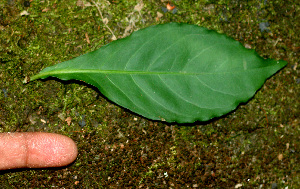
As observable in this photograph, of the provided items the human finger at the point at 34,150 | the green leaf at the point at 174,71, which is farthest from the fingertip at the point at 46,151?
the green leaf at the point at 174,71

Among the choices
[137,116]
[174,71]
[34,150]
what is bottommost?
[34,150]

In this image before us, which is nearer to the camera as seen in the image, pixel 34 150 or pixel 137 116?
pixel 34 150

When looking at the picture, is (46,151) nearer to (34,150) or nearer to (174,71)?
(34,150)

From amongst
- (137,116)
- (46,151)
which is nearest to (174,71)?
(137,116)

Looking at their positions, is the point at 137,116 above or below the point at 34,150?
above

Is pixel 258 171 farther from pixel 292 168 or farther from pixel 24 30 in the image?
pixel 24 30

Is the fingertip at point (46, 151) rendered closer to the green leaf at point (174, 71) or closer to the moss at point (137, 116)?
the moss at point (137, 116)

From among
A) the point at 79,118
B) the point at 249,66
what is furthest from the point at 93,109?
the point at 249,66
